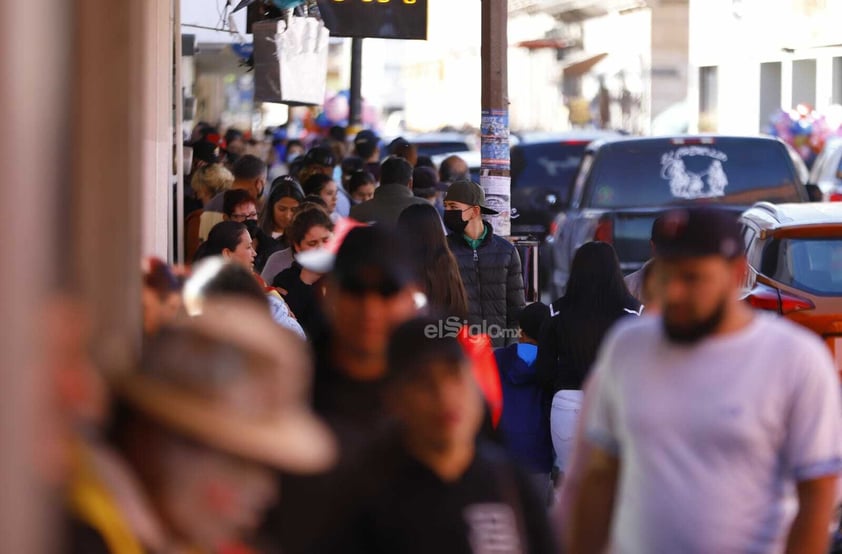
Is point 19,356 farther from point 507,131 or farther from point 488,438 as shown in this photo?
point 507,131

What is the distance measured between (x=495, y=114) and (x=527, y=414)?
3.72 meters

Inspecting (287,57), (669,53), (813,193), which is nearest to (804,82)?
(669,53)

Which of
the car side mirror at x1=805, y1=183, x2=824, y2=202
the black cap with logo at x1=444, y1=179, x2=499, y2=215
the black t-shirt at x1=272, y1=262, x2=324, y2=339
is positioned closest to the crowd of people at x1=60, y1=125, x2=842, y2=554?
the black t-shirt at x1=272, y1=262, x2=324, y2=339

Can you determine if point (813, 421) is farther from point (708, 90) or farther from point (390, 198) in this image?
point (708, 90)

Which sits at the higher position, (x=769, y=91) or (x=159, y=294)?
(x=769, y=91)

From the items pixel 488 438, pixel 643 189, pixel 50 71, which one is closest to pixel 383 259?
pixel 488 438

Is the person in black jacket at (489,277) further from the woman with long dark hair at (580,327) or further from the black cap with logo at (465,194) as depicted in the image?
the woman with long dark hair at (580,327)

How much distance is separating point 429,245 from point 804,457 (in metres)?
4.00

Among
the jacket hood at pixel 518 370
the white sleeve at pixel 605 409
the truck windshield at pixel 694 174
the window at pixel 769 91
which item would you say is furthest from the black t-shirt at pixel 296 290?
the window at pixel 769 91

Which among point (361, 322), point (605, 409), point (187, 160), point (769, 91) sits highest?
point (769, 91)

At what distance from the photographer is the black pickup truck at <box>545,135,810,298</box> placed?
46.1ft

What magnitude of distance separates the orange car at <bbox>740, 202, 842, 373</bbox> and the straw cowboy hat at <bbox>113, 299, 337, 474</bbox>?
6303 mm

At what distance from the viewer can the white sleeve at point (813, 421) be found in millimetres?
3988

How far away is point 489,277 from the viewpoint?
357 inches
